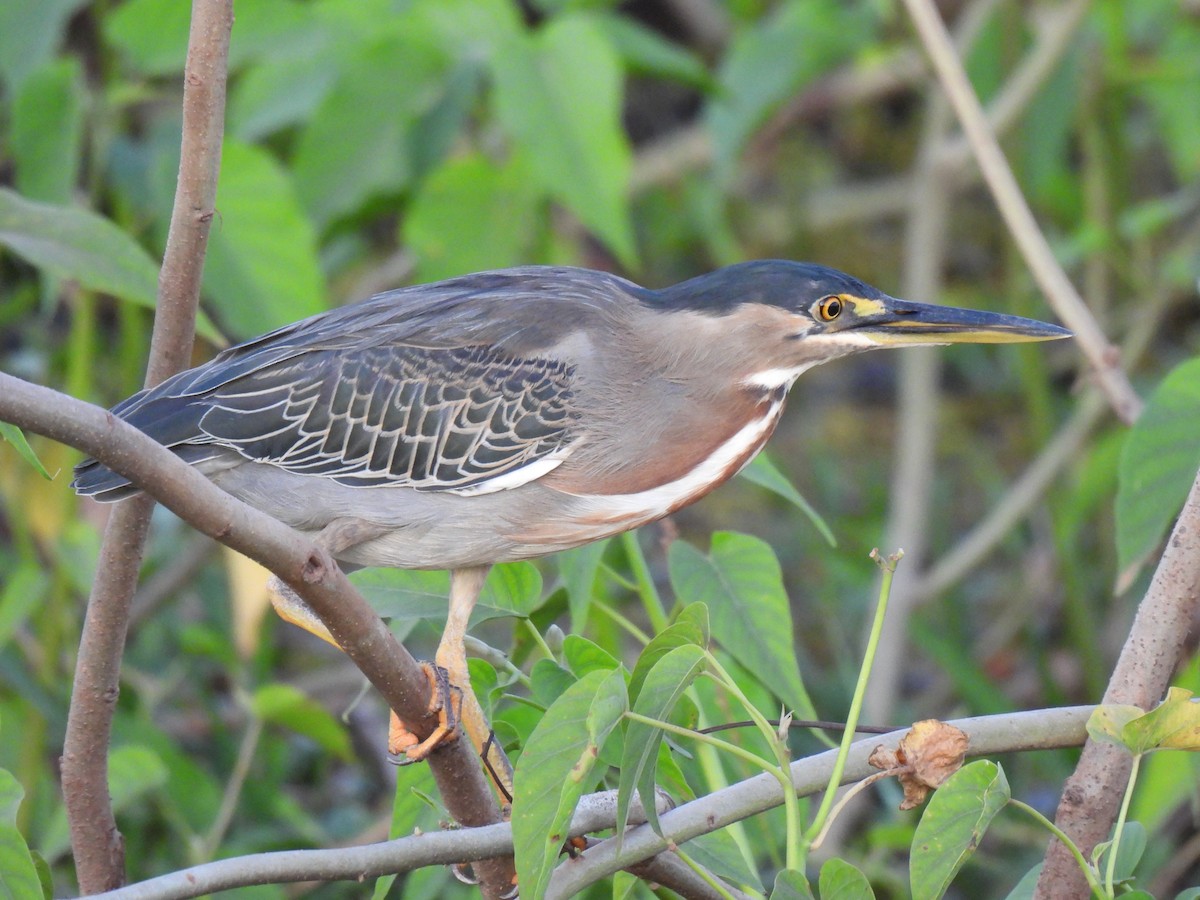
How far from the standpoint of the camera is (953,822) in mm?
1341

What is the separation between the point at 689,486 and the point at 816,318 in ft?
1.03

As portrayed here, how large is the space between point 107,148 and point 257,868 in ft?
8.10

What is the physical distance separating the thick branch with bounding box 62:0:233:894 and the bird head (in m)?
0.79

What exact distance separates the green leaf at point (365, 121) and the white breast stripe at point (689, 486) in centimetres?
149

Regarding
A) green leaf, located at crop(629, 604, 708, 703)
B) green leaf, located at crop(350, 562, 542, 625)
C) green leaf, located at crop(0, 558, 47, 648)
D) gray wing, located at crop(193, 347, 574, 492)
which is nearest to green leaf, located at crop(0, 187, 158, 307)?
gray wing, located at crop(193, 347, 574, 492)

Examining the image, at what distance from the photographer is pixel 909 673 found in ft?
17.5

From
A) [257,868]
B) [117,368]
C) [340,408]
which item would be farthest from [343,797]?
[257,868]

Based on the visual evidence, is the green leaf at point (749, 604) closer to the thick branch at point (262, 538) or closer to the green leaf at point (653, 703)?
the thick branch at point (262, 538)

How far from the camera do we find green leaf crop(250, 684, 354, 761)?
9.09 ft

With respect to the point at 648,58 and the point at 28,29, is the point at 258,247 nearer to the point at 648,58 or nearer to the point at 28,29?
the point at 28,29

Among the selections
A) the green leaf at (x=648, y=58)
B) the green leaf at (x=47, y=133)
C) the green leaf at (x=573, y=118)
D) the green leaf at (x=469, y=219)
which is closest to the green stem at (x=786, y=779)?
the green leaf at (x=573, y=118)

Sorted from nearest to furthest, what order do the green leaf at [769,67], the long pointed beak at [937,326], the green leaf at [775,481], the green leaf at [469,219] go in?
the green leaf at [775,481]
the long pointed beak at [937,326]
the green leaf at [469,219]
the green leaf at [769,67]

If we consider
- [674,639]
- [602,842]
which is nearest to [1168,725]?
[674,639]

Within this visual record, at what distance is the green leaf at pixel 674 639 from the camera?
1.36m
